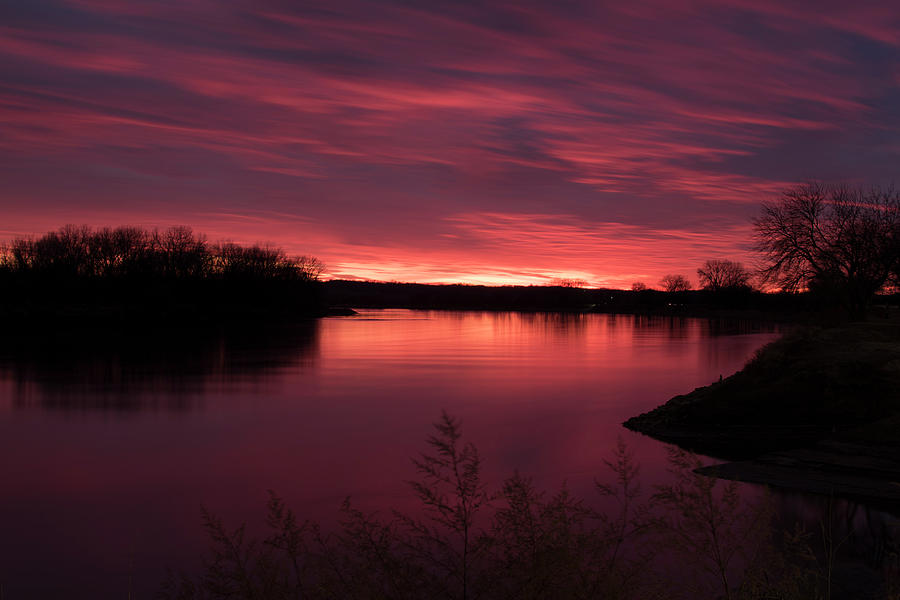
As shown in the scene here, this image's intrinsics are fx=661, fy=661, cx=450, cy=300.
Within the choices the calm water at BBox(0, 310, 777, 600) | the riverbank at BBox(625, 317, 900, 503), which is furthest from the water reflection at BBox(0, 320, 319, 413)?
the riverbank at BBox(625, 317, 900, 503)

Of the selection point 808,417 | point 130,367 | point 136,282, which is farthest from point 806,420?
point 136,282

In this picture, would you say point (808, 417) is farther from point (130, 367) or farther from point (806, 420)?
point (130, 367)

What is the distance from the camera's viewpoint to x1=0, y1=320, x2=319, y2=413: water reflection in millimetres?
27953

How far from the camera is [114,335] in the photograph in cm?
6756

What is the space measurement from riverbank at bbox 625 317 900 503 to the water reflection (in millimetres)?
19325

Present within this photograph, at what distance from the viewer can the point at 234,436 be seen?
21094mm

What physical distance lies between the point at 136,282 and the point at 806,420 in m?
110

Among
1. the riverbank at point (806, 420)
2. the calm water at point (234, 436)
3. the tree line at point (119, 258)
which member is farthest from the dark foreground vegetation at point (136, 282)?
the riverbank at point (806, 420)

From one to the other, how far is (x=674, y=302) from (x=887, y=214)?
154m

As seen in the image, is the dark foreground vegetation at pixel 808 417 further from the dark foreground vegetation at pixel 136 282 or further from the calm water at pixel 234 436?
the dark foreground vegetation at pixel 136 282

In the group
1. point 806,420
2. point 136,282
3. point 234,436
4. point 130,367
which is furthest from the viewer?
point 136,282

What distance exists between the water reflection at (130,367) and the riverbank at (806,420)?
19325mm

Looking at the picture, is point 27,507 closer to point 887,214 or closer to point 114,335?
point 887,214

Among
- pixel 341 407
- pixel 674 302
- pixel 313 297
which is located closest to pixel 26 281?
pixel 313 297
